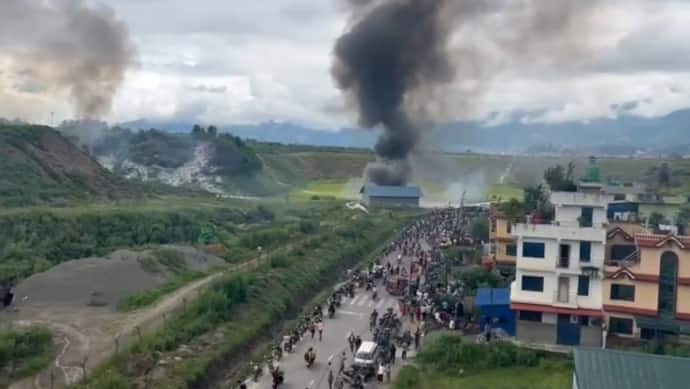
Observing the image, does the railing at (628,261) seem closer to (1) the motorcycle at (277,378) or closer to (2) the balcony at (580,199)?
(2) the balcony at (580,199)

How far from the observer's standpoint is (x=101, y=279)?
5162cm

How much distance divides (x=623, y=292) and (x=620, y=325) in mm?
1544

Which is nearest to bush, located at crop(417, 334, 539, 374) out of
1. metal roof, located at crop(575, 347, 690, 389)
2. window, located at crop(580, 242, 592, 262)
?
window, located at crop(580, 242, 592, 262)

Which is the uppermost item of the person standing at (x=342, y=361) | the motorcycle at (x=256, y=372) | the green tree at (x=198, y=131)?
the green tree at (x=198, y=131)

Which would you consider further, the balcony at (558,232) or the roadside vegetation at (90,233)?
the roadside vegetation at (90,233)

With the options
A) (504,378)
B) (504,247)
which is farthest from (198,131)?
(504,378)

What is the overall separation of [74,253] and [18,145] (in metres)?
39.5

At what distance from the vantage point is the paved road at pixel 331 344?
34.5 metres

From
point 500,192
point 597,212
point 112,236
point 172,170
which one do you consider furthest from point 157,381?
point 172,170

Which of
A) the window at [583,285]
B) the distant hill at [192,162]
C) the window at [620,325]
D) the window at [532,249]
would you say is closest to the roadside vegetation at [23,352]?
the window at [532,249]

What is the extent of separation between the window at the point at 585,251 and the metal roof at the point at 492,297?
4.13 m

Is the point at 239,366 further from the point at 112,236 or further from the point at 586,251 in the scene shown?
the point at 112,236

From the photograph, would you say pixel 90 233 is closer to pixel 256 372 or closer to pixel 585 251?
pixel 256 372

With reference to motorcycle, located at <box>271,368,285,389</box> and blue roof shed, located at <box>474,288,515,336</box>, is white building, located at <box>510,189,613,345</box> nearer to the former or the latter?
blue roof shed, located at <box>474,288,515,336</box>
